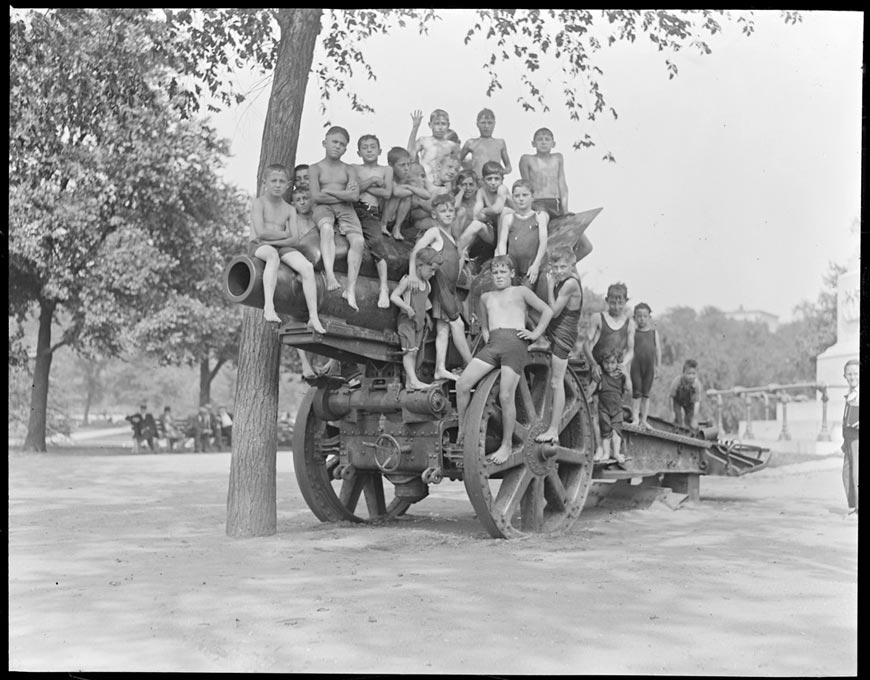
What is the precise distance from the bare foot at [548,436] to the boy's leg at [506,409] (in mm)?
477

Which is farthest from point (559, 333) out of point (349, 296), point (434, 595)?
point (434, 595)

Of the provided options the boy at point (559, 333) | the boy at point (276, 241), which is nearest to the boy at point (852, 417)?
the boy at point (559, 333)

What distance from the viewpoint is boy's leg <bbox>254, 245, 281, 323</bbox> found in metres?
7.87

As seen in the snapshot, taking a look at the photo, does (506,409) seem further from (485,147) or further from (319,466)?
(485,147)

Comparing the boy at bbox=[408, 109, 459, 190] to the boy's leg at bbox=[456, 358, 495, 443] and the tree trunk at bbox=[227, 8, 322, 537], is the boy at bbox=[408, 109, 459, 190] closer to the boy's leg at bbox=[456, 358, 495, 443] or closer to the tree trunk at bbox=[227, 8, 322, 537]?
the tree trunk at bbox=[227, 8, 322, 537]

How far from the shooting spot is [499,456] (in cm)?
895

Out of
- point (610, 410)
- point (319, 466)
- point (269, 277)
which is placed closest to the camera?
point (269, 277)

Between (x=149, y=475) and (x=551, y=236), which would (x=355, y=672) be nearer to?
(x=551, y=236)

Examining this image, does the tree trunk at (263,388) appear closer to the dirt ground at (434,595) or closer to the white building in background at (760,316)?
the dirt ground at (434,595)

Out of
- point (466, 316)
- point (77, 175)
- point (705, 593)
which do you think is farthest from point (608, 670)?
point (77, 175)

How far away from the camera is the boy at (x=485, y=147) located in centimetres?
1045

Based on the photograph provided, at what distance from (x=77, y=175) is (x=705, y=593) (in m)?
20.0

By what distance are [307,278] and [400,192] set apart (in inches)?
57.3

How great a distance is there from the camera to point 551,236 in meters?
10.3
